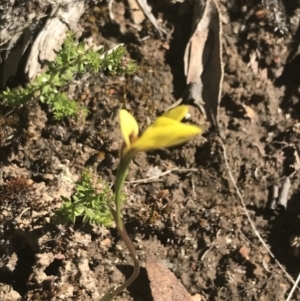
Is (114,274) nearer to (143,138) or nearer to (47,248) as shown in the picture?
(47,248)

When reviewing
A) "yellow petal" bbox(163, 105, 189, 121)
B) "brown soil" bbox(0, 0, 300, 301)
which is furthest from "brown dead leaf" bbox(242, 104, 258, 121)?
"yellow petal" bbox(163, 105, 189, 121)

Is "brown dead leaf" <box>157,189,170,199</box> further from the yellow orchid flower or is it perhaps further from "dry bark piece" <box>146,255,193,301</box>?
the yellow orchid flower

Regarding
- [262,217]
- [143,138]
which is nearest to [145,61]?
[262,217]

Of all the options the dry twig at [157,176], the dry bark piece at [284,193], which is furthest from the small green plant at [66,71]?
the dry bark piece at [284,193]

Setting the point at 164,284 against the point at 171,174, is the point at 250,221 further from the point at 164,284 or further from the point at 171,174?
the point at 164,284

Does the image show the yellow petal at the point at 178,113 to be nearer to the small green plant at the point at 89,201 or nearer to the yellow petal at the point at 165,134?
the yellow petal at the point at 165,134

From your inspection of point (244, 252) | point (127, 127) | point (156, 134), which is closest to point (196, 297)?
point (244, 252)
